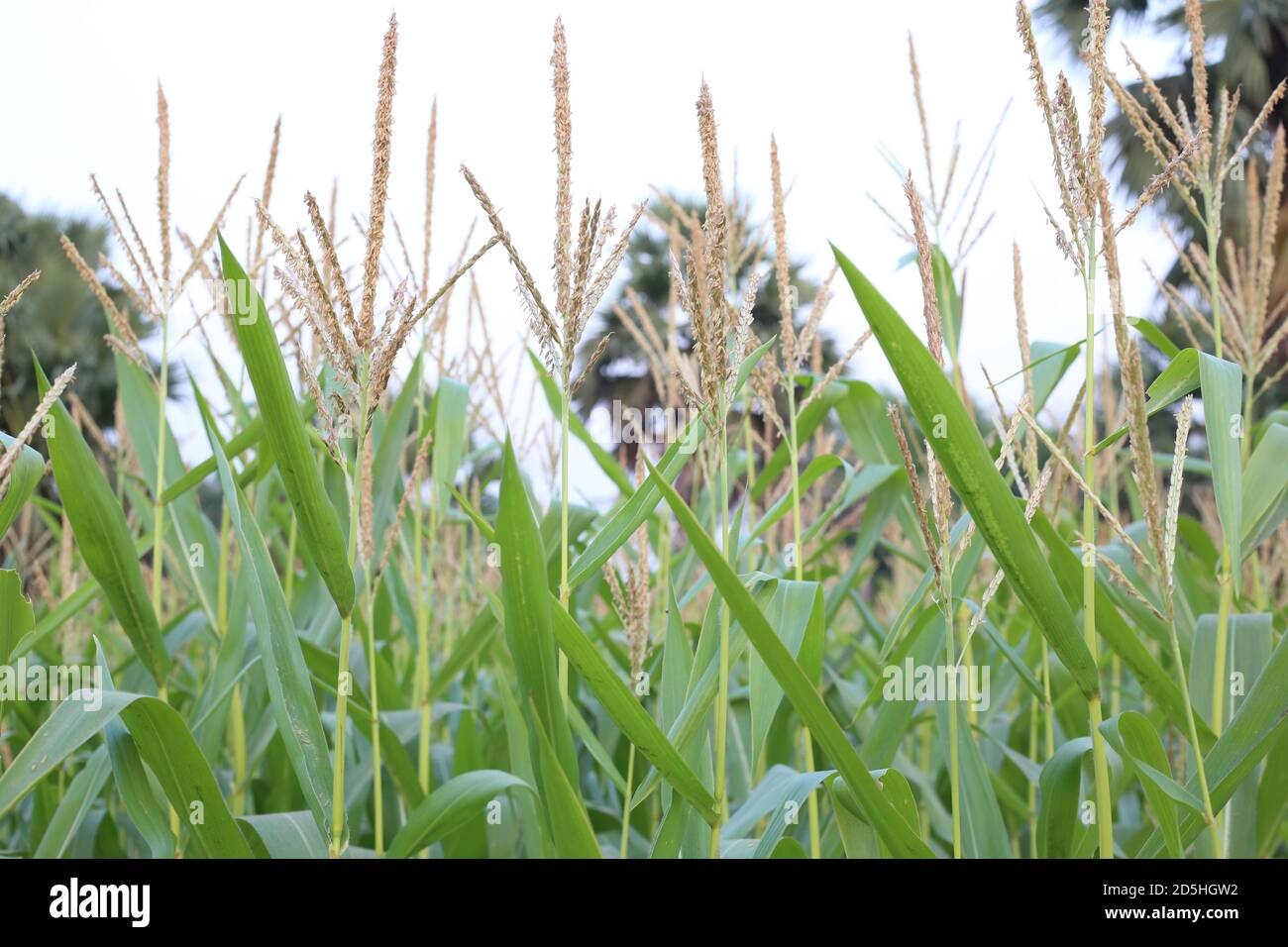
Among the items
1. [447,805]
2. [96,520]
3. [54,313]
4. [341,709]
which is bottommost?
[447,805]

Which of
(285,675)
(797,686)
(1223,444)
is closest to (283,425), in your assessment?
(285,675)

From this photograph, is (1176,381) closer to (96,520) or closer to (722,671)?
(722,671)

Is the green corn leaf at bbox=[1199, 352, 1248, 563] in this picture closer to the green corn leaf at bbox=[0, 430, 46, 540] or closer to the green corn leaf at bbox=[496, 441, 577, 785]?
the green corn leaf at bbox=[496, 441, 577, 785]

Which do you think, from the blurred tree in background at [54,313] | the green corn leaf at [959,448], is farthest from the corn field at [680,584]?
the blurred tree in background at [54,313]

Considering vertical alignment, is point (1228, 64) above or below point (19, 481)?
above

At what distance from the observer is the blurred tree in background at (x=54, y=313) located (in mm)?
11898

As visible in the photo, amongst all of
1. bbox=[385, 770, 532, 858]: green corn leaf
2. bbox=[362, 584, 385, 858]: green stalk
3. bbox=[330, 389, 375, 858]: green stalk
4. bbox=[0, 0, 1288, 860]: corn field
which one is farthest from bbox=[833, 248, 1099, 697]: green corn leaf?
bbox=[362, 584, 385, 858]: green stalk

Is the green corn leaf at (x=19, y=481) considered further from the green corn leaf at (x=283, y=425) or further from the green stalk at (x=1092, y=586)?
the green stalk at (x=1092, y=586)

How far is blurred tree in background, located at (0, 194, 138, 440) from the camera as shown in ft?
39.0

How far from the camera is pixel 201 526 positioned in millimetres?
1759

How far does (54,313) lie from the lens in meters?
13.0

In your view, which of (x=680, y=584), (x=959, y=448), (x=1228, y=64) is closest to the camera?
(x=959, y=448)

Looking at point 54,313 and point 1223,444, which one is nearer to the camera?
point 1223,444
